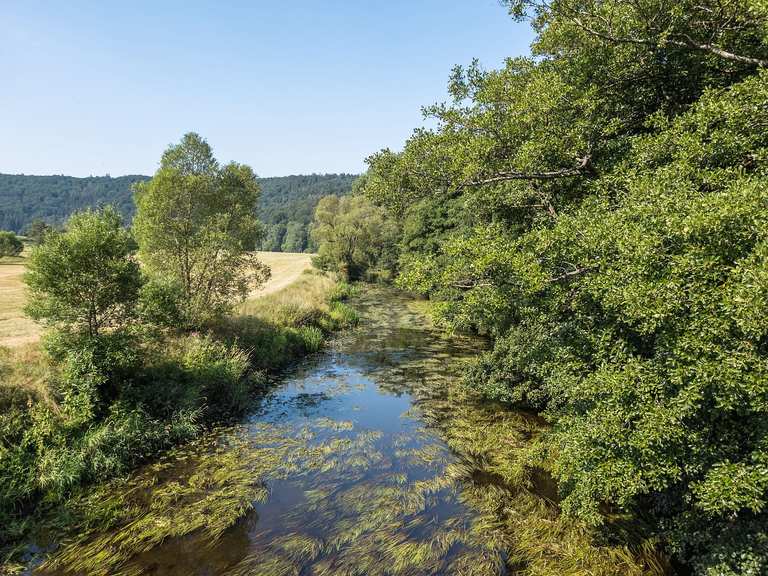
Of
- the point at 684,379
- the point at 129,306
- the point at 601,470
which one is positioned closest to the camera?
the point at 684,379

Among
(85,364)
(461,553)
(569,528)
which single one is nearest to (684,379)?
(569,528)

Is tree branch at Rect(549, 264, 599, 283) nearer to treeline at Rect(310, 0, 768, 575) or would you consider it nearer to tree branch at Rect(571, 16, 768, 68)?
treeline at Rect(310, 0, 768, 575)

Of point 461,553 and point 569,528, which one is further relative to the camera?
point 569,528

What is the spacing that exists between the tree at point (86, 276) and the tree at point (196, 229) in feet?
18.1

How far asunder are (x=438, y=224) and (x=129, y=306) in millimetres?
32567

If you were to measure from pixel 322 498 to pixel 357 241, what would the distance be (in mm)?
50085

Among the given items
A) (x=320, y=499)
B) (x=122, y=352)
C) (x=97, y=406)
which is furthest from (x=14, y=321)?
(x=320, y=499)

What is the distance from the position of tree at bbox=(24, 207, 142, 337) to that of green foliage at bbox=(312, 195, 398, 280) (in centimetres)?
4477

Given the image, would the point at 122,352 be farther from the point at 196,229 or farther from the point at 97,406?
the point at 196,229

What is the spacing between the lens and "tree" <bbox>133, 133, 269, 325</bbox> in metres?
20.4

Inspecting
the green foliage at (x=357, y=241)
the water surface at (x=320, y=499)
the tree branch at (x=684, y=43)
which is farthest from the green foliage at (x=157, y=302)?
the green foliage at (x=357, y=241)

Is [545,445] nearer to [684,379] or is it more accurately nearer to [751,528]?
[751,528]

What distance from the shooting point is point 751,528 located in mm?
7410

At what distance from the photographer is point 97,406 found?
12.8 metres
